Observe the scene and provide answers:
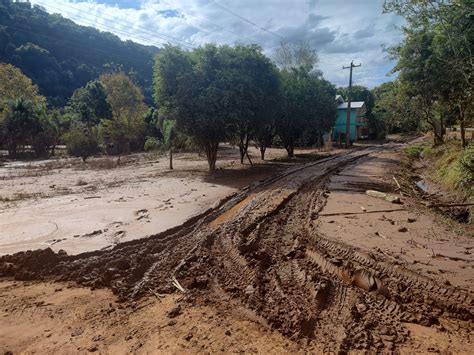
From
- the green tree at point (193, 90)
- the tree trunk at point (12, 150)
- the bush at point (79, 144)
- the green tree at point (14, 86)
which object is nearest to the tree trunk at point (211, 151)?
the green tree at point (193, 90)

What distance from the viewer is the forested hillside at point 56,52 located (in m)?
64.1

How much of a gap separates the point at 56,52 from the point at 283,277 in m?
83.2

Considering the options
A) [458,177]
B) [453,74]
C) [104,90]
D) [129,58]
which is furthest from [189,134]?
[129,58]

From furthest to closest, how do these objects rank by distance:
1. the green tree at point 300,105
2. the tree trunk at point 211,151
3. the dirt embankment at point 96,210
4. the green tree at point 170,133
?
the green tree at point 300,105
the tree trunk at point 211,151
the green tree at point 170,133
the dirt embankment at point 96,210

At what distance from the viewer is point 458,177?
12242 millimetres

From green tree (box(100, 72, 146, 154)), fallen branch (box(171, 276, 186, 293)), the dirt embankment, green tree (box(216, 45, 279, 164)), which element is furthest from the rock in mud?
green tree (box(100, 72, 146, 154))

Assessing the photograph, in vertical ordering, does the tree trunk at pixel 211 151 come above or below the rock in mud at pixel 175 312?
above

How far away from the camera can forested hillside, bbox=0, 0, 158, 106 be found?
6406cm

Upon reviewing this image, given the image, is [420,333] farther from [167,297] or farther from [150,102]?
[150,102]

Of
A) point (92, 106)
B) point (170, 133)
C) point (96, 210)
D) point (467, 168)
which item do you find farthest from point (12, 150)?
point (467, 168)

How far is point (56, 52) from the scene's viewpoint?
7281cm

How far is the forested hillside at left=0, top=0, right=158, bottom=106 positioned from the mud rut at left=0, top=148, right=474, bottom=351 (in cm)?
6601

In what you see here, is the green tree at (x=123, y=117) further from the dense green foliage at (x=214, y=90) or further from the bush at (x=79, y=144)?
the dense green foliage at (x=214, y=90)

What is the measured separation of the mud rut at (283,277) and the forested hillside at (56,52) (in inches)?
2599
